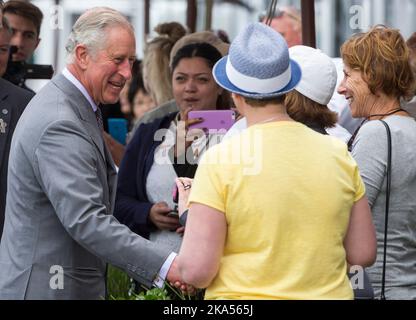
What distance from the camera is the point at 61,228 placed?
3746mm

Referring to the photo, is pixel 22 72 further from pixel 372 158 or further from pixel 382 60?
pixel 372 158

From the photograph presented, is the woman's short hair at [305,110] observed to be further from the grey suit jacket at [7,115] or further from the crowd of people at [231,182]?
the grey suit jacket at [7,115]

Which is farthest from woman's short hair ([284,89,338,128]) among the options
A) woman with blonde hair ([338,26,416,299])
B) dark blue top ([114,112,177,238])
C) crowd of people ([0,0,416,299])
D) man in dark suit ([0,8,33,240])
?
man in dark suit ([0,8,33,240])

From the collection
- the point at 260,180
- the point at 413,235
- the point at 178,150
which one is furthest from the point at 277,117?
the point at 178,150

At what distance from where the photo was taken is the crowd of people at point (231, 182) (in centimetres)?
312

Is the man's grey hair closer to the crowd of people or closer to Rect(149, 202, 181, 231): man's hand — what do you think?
the crowd of people

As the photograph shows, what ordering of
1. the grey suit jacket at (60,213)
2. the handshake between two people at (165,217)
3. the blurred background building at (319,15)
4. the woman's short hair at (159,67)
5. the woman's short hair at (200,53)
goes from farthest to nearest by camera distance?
the blurred background building at (319,15) < the woman's short hair at (159,67) < the woman's short hair at (200,53) < the handshake between two people at (165,217) < the grey suit jacket at (60,213)

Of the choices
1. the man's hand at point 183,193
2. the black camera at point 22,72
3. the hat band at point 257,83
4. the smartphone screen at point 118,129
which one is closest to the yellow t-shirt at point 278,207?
the hat band at point 257,83

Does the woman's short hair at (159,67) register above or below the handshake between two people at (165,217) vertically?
above

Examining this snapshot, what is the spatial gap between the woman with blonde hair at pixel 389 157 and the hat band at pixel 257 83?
0.79 m

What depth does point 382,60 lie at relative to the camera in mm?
4078

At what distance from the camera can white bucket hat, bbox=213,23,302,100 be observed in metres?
3.19

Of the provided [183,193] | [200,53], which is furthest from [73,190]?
[200,53]

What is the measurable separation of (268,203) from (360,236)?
1.20ft
